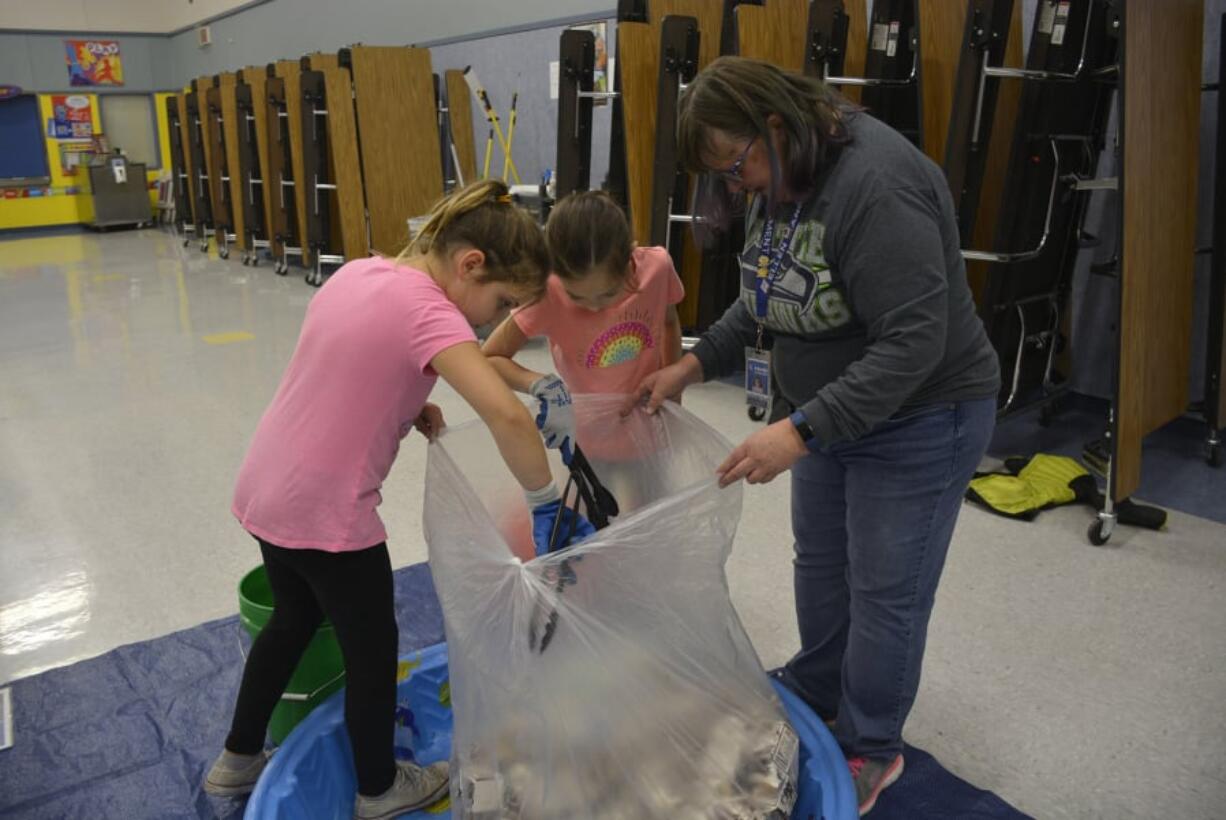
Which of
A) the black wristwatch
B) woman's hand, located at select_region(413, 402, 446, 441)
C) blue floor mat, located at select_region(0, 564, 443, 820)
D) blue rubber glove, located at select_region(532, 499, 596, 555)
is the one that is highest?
the black wristwatch

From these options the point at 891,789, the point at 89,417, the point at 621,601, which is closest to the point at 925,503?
the point at 621,601

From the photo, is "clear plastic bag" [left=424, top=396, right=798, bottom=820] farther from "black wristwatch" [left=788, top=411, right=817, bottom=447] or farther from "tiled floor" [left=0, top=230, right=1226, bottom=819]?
"tiled floor" [left=0, top=230, right=1226, bottom=819]

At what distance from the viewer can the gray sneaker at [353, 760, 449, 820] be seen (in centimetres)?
147

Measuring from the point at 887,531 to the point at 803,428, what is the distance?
0.24 m

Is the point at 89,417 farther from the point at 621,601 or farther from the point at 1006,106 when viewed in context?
the point at 1006,106

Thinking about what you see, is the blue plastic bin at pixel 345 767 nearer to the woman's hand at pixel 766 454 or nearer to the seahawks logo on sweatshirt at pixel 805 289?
the woman's hand at pixel 766 454

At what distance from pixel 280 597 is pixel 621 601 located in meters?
0.57

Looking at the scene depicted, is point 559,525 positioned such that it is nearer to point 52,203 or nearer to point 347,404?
point 347,404

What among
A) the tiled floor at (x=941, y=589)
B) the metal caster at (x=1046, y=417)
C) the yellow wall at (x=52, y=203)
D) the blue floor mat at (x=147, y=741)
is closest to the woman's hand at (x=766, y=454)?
the blue floor mat at (x=147, y=741)

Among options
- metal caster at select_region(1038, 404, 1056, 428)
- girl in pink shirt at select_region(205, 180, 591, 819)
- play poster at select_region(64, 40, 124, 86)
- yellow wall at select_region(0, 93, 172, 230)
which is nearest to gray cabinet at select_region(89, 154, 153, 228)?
yellow wall at select_region(0, 93, 172, 230)

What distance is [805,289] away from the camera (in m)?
1.25

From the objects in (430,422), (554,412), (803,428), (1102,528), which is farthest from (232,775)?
(1102,528)

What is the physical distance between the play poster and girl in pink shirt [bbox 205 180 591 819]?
12.5m

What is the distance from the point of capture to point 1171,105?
106 inches
